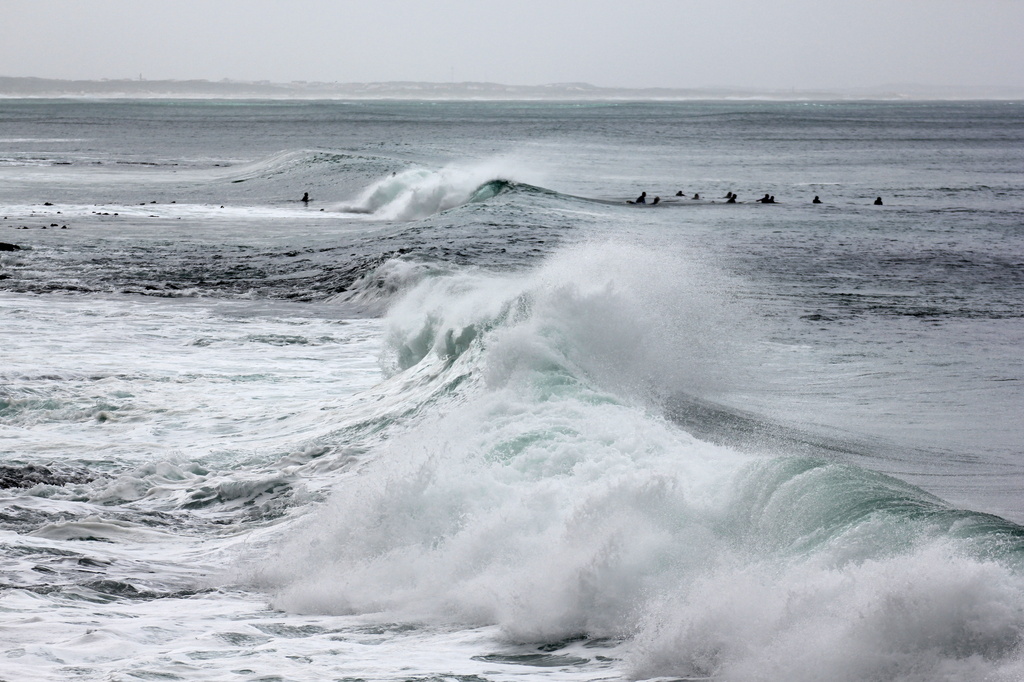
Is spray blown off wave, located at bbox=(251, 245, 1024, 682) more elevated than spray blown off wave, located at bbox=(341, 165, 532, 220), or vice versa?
spray blown off wave, located at bbox=(341, 165, 532, 220)

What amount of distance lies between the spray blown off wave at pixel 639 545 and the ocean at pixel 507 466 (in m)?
0.02

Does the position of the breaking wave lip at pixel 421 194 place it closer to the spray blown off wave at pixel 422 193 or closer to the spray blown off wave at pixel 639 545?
the spray blown off wave at pixel 422 193

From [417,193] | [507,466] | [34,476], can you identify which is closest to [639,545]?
[507,466]

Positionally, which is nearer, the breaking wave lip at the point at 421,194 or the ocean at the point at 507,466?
the ocean at the point at 507,466

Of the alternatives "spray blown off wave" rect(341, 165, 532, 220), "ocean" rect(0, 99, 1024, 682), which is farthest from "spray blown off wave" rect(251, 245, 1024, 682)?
"spray blown off wave" rect(341, 165, 532, 220)

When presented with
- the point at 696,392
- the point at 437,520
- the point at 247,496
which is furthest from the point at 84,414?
the point at 696,392

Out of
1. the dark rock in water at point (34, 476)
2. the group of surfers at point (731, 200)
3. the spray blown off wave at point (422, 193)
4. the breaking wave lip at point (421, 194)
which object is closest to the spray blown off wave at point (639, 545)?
the dark rock in water at point (34, 476)

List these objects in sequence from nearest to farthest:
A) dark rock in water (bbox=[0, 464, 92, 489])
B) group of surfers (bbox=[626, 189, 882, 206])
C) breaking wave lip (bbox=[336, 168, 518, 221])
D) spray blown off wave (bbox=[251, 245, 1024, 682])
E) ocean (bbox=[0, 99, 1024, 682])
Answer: spray blown off wave (bbox=[251, 245, 1024, 682])
ocean (bbox=[0, 99, 1024, 682])
dark rock in water (bbox=[0, 464, 92, 489])
breaking wave lip (bbox=[336, 168, 518, 221])
group of surfers (bbox=[626, 189, 882, 206])

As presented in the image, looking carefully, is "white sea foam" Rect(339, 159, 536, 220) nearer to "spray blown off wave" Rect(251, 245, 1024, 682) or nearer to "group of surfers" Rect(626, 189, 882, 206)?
"group of surfers" Rect(626, 189, 882, 206)

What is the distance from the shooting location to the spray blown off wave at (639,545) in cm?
550

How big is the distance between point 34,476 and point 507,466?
4.21m

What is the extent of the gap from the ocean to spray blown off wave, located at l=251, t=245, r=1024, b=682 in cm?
2

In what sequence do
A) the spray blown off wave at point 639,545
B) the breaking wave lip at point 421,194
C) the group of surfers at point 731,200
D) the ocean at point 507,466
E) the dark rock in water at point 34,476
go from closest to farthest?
the spray blown off wave at point 639,545 → the ocean at point 507,466 → the dark rock in water at point 34,476 → the breaking wave lip at point 421,194 → the group of surfers at point 731,200

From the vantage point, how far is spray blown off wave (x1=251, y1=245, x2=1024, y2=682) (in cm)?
550
